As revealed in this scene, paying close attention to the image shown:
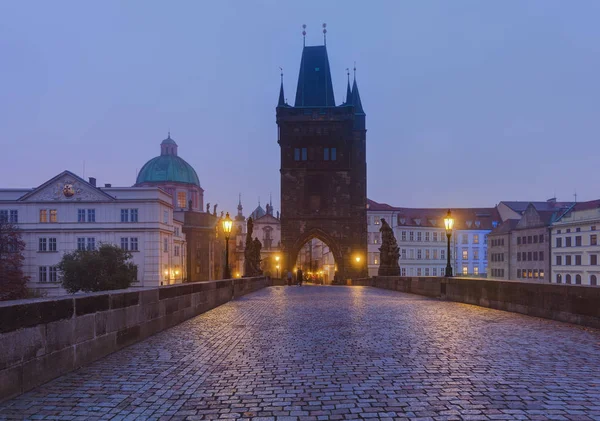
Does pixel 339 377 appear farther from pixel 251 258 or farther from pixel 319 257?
pixel 319 257

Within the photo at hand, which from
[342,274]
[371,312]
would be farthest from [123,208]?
[371,312]

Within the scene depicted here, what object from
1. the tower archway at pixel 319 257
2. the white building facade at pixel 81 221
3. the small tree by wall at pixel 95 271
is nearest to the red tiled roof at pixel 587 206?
the tower archway at pixel 319 257

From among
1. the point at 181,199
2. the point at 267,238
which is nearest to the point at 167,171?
the point at 181,199

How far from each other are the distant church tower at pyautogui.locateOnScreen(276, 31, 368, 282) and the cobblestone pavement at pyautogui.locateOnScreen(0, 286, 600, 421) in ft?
166

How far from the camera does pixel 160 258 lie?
215 ft

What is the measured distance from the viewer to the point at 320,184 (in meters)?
63.3

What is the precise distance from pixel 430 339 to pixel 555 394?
3.92 metres

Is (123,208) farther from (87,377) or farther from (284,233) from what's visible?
(87,377)

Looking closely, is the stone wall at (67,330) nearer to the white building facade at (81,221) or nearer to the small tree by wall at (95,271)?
the small tree by wall at (95,271)

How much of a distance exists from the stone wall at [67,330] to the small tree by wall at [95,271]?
44.6 meters

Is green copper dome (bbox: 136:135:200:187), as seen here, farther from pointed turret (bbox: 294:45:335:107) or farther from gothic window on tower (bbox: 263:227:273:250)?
pointed turret (bbox: 294:45:335:107)

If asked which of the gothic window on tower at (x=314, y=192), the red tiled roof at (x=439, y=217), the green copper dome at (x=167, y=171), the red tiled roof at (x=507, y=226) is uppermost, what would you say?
the green copper dome at (x=167, y=171)

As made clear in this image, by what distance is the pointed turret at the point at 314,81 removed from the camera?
6650cm

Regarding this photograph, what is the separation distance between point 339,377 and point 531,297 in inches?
333
